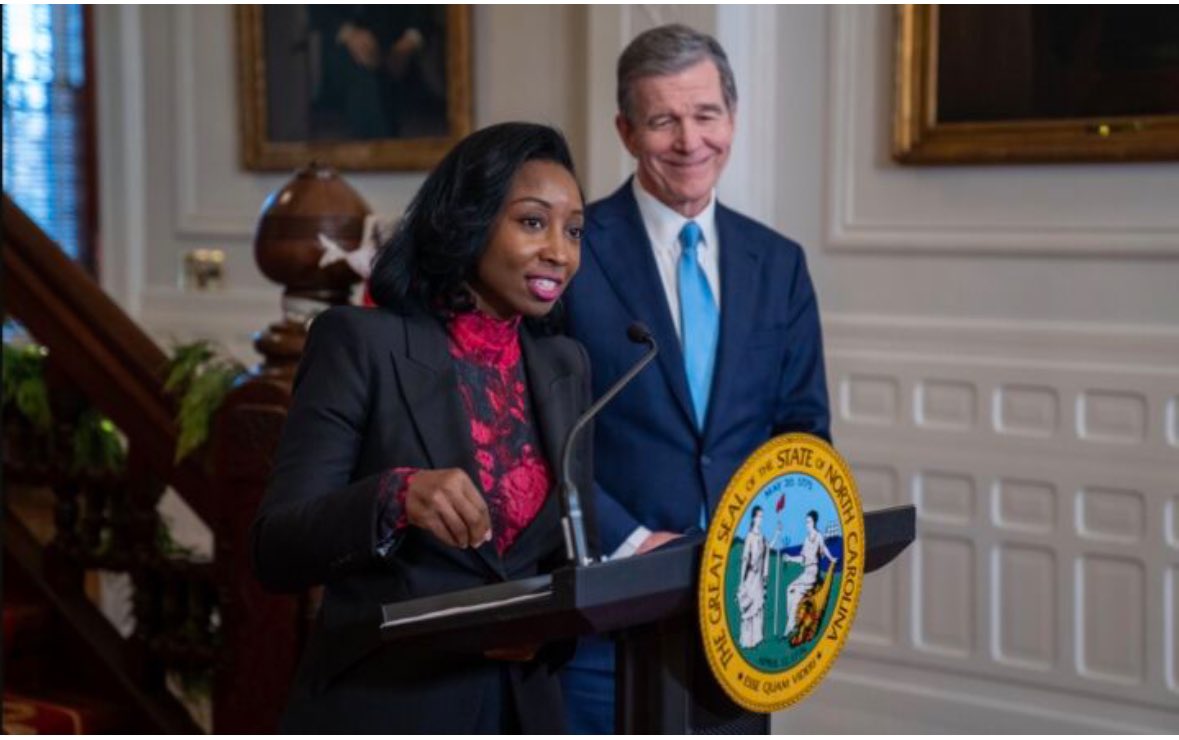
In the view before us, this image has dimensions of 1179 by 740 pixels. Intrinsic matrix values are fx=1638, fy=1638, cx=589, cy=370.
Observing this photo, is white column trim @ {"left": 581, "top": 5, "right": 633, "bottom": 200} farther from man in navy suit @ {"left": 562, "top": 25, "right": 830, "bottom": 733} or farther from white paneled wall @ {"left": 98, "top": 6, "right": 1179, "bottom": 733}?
man in navy suit @ {"left": 562, "top": 25, "right": 830, "bottom": 733}

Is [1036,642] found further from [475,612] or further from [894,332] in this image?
[475,612]

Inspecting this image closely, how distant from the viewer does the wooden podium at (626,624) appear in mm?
1702

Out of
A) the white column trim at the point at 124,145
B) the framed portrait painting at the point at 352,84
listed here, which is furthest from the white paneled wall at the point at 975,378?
the white column trim at the point at 124,145

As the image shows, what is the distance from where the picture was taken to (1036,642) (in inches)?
191

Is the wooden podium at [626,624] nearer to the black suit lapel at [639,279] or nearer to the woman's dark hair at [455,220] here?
the woman's dark hair at [455,220]

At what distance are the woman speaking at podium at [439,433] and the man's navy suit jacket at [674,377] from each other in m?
0.71

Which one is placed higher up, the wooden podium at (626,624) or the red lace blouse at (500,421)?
the red lace blouse at (500,421)

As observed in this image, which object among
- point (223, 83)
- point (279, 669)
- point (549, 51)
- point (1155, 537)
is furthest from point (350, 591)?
point (223, 83)

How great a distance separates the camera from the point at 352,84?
21.6 ft

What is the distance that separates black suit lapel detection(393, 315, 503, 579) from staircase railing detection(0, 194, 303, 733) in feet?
4.15

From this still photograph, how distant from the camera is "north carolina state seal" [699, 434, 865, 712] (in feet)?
5.93

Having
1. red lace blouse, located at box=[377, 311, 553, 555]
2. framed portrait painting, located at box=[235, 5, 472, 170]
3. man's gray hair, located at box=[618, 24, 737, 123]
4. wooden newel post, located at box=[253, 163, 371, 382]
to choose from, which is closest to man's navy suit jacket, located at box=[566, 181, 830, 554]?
man's gray hair, located at box=[618, 24, 737, 123]

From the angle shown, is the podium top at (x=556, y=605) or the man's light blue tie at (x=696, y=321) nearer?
the podium top at (x=556, y=605)

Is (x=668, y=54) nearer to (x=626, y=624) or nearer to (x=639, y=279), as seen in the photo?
(x=639, y=279)
